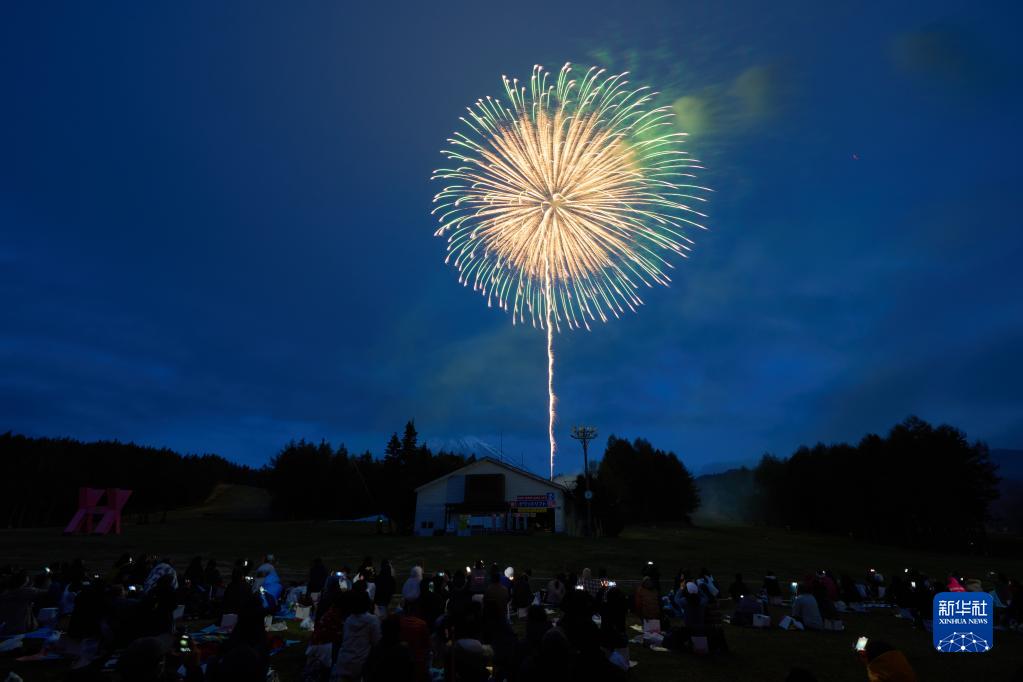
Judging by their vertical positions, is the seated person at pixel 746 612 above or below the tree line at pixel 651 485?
above

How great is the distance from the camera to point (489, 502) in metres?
57.3

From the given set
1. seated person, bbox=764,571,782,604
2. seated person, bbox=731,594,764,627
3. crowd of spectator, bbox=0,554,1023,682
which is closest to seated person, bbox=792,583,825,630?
crowd of spectator, bbox=0,554,1023,682

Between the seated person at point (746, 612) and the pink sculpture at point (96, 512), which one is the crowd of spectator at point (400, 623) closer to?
the seated person at point (746, 612)

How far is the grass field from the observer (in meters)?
13.4

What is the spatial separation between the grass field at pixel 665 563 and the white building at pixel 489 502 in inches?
448

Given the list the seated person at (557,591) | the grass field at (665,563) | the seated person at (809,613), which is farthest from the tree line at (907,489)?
the seated person at (557,591)

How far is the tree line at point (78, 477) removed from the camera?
275 ft

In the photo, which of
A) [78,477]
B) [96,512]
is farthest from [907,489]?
[78,477]

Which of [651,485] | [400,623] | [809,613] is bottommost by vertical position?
[651,485]

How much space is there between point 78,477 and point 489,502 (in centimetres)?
7734

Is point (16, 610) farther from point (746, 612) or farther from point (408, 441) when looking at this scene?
point (408, 441)

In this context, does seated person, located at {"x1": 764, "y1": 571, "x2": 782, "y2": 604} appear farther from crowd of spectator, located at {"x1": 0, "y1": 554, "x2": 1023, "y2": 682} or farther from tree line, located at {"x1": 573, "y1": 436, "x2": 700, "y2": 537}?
tree line, located at {"x1": 573, "y1": 436, "x2": 700, "y2": 537}

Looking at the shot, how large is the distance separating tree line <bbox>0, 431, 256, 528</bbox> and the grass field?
4961cm

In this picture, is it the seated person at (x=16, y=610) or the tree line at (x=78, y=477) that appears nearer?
the seated person at (x=16, y=610)
